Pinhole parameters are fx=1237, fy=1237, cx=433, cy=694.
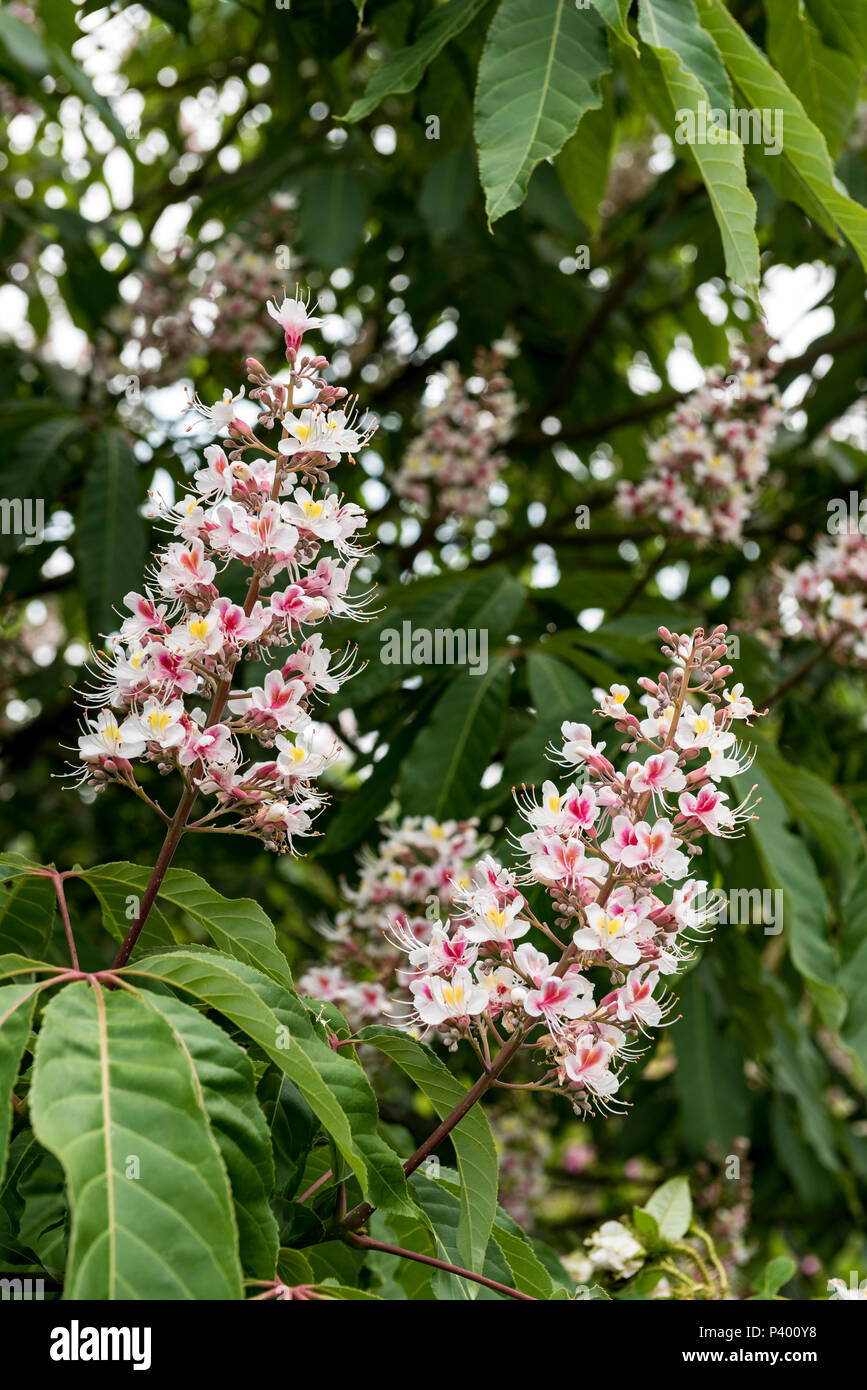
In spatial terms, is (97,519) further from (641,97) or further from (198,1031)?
(198,1031)

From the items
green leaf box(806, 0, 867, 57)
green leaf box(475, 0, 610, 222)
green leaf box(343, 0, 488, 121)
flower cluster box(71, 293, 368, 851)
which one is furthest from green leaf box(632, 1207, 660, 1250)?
green leaf box(806, 0, 867, 57)

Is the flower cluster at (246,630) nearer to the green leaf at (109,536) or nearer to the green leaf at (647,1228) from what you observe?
the green leaf at (647,1228)

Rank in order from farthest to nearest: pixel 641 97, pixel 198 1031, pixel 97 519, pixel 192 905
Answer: pixel 97 519 → pixel 641 97 → pixel 192 905 → pixel 198 1031

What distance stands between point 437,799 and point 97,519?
4.06 ft

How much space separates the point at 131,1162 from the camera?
1.07 metres

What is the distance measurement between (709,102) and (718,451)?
182 centimetres

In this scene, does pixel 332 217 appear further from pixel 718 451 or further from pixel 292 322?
pixel 292 322

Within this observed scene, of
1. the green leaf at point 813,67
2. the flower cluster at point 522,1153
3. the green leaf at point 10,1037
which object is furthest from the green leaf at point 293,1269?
the flower cluster at point 522,1153

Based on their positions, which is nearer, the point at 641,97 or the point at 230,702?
the point at 230,702

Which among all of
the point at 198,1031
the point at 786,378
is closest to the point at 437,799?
the point at 198,1031

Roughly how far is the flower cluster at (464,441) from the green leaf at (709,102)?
1.98 m

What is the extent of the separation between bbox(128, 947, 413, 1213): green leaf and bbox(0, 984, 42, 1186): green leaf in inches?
5.1

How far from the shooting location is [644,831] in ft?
4.48

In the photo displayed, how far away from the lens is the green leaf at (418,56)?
174cm
